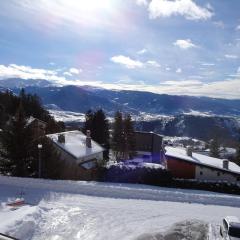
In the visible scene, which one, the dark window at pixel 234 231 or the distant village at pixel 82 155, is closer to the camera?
the dark window at pixel 234 231

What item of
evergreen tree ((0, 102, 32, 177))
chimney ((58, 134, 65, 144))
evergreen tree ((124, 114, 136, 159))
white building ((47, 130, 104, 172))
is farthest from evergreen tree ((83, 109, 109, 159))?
evergreen tree ((0, 102, 32, 177))

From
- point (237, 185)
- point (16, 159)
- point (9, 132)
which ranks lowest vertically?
point (237, 185)

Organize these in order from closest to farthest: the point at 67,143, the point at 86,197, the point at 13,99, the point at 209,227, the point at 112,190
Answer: the point at 209,227 → the point at 86,197 → the point at 112,190 → the point at 67,143 → the point at 13,99

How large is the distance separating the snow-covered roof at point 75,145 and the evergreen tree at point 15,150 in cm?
559

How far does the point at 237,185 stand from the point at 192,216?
18.7m

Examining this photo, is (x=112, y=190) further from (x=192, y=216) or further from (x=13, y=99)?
(x=13, y=99)

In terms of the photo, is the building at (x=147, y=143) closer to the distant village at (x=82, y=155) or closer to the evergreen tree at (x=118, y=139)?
the distant village at (x=82, y=155)

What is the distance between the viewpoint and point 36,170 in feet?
124

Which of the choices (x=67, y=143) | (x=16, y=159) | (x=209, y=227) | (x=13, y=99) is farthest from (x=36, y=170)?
(x=13, y=99)

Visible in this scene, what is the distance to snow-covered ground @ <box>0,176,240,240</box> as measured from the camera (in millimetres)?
18312

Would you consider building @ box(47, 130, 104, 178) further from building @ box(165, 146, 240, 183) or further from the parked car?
the parked car

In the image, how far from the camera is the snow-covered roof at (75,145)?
46281mm

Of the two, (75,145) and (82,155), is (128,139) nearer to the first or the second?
(75,145)

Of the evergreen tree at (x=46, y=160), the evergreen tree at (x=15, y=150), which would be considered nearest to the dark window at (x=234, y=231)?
the evergreen tree at (x=46, y=160)
